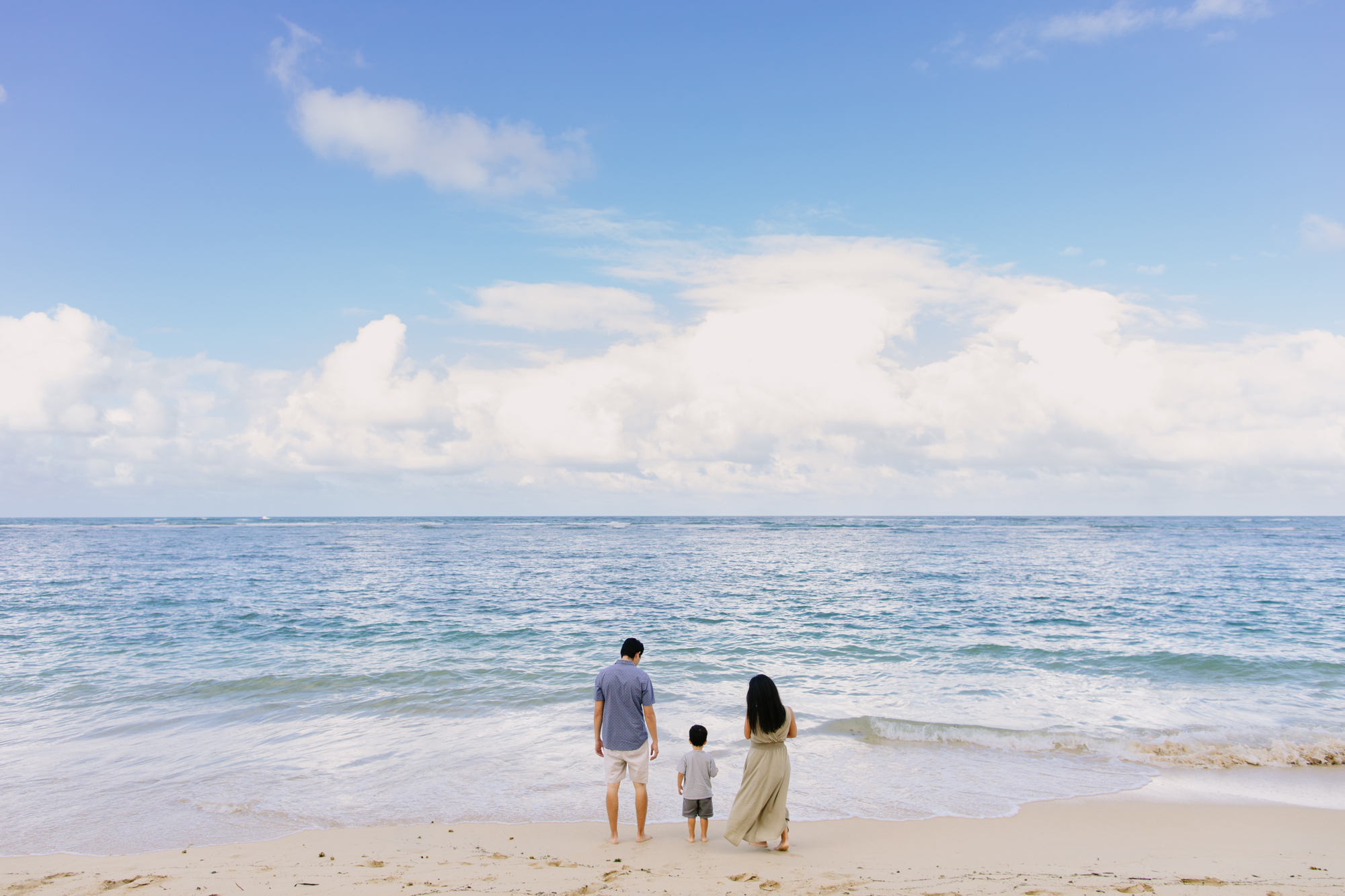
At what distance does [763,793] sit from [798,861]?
2.18 feet

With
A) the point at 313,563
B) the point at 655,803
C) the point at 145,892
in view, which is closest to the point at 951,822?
the point at 655,803

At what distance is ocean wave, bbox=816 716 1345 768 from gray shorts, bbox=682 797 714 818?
459cm

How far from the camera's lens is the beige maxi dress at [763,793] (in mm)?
6625

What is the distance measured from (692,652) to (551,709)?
202 inches

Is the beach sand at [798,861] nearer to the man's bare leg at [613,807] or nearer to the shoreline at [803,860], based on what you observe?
the shoreline at [803,860]

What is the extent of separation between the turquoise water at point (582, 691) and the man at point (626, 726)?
1.09m

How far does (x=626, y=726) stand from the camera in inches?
276

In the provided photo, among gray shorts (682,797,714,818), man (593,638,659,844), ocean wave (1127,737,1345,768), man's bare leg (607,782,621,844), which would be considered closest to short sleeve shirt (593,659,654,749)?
man (593,638,659,844)

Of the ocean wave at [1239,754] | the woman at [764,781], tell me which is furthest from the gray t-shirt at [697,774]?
the ocean wave at [1239,754]

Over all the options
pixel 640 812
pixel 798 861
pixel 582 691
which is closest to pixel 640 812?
pixel 640 812

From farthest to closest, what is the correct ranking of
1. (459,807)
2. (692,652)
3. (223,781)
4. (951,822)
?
(692,652) → (223,781) → (459,807) → (951,822)

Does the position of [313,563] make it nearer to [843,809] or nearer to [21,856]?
[21,856]

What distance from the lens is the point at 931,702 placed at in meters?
12.4

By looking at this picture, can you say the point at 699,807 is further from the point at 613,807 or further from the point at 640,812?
the point at 613,807
